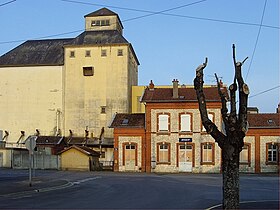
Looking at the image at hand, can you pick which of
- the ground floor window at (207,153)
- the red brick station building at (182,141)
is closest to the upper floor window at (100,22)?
the red brick station building at (182,141)

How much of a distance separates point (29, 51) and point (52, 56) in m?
4.97

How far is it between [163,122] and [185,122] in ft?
7.67

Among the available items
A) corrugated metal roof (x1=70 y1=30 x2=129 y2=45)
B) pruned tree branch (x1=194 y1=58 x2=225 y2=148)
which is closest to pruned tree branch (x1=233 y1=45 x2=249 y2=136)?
pruned tree branch (x1=194 y1=58 x2=225 y2=148)

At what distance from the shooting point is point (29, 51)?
71.9 m

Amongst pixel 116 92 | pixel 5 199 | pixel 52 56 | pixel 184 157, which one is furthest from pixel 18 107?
pixel 5 199

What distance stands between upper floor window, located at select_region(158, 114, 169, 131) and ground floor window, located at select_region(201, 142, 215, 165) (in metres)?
4.29

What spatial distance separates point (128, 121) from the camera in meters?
49.7

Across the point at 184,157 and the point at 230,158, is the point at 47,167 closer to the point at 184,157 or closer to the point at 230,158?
the point at 184,157

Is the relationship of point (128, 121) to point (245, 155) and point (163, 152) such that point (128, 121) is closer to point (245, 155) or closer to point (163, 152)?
point (163, 152)

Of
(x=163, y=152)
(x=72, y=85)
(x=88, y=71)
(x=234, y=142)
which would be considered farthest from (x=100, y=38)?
(x=234, y=142)

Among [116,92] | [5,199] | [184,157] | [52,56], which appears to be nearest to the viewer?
[5,199]

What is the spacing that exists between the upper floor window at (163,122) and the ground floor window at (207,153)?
4.29 meters

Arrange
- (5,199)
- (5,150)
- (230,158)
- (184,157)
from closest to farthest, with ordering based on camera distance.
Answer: (230,158)
(5,199)
(184,157)
(5,150)

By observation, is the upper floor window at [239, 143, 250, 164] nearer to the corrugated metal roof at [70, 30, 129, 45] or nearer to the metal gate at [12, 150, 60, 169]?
the metal gate at [12, 150, 60, 169]
